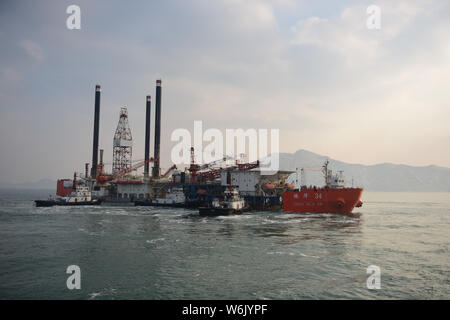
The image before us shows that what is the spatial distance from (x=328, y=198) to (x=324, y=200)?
3.05 ft

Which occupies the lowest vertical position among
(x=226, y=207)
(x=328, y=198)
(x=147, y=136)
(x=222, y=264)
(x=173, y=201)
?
(x=222, y=264)

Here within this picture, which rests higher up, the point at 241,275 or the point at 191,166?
the point at 191,166

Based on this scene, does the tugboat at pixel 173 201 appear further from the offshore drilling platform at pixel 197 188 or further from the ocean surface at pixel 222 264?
the ocean surface at pixel 222 264

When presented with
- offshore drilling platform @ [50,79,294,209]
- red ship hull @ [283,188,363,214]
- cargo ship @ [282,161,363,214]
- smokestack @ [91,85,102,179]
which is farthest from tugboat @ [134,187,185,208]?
smokestack @ [91,85,102,179]

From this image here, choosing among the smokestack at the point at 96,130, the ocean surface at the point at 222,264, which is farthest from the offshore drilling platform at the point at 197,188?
the ocean surface at the point at 222,264

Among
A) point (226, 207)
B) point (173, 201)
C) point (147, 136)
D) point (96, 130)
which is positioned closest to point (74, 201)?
point (173, 201)

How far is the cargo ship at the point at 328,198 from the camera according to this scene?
198 ft

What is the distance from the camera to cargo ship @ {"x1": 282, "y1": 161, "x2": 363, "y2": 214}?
198ft

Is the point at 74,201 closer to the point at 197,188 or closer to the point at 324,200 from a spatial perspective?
the point at 197,188

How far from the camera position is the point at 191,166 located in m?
94.5

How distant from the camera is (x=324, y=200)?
6194 cm

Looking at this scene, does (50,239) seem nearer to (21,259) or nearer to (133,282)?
(21,259)
